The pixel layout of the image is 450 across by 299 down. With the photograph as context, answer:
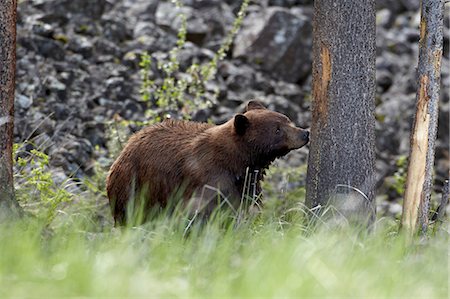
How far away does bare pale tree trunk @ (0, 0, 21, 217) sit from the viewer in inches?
281

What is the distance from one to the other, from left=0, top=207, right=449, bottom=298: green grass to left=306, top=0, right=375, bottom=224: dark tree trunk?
3.87 ft

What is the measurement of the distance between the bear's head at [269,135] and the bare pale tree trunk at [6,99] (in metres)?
2.00

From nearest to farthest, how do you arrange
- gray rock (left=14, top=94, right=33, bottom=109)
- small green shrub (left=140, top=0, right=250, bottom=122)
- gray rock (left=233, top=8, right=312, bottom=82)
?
small green shrub (left=140, top=0, right=250, bottom=122) → gray rock (left=14, top=94, right=33, bottom=109) → gray rock (left=233, top=8, right=312, bottom=82)

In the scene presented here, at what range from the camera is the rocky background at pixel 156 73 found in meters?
11.9

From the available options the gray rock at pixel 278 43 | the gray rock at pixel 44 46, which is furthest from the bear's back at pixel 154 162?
the gray rock at pixel 278 43

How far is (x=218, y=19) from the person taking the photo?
608 inches

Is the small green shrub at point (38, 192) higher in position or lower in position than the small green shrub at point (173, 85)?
lower

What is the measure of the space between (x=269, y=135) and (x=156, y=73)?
5.62 meters

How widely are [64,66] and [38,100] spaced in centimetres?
113

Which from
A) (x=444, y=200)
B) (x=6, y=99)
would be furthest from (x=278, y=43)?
(x=6, y=99)

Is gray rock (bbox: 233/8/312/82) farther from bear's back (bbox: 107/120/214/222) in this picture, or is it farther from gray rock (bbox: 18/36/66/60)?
bear's back (bbox: 107/120/214/222)

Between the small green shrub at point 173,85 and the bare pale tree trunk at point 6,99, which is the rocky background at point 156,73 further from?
the bare pale tree trunk at point 6,99

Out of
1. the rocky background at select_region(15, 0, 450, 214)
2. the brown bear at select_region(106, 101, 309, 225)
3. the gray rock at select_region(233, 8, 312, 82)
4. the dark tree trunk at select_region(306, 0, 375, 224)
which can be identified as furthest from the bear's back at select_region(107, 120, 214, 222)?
the gray rock at select_region(233, 8, 312, 82)

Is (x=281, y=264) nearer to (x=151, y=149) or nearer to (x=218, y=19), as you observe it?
(x=151, y=149)
